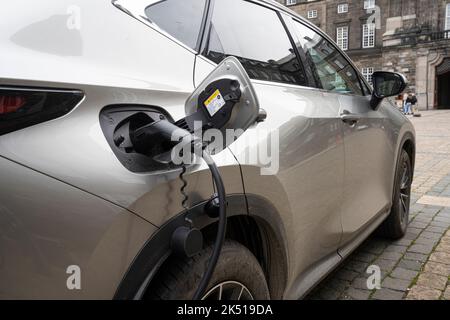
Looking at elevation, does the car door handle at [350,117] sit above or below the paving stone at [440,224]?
above

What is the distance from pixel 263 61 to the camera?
2193mm

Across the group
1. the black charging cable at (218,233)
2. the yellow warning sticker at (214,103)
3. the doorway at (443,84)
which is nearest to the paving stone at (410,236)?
the black charging cable at (218,233)

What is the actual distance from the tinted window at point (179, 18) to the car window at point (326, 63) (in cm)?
100

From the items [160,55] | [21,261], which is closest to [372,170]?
[160,55]

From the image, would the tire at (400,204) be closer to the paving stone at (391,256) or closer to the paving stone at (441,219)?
the paving stone at (391,256)

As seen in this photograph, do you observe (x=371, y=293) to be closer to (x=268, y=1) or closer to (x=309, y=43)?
(x=309, y=43)

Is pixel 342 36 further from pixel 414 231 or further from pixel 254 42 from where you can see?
pixel 254 42

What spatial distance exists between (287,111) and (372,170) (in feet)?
4.35

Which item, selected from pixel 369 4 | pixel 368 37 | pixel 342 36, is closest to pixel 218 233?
pixel 368 37

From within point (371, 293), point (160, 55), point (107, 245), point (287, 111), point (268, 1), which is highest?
point (268, 1)

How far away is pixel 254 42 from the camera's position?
2209 millimetres

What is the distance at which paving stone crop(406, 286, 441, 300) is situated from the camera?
2.88m

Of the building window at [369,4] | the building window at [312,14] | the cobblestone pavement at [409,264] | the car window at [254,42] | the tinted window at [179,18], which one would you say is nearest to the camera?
the tinted window at [179,18]

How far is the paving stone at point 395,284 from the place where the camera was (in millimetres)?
3051
